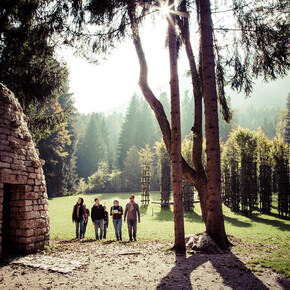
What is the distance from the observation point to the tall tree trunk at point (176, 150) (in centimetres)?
646

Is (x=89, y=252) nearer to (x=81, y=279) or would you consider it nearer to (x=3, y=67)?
(x=81, y=279)

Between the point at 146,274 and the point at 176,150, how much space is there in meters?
3.46

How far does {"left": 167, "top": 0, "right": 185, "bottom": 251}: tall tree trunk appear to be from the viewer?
6461mm

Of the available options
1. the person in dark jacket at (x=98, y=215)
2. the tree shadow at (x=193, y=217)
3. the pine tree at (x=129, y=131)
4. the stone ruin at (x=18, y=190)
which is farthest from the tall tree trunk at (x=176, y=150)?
the pine tree at (x=129, y=131)

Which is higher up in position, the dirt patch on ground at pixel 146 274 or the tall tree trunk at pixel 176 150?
the tall tree trunk at pixel 176 150

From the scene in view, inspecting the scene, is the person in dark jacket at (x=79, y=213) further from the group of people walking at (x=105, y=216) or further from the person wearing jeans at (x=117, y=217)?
the person wearing jeans at (x=117, y=217)

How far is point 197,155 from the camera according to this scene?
27.9 feet

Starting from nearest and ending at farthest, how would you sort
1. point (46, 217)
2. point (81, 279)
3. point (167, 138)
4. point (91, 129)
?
point (81, 279) < point (46, 217) < point (167, 138) < point (91, 129)

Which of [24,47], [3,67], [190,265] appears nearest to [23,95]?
[3,67]

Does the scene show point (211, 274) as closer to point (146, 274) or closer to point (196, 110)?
point (146, 274)

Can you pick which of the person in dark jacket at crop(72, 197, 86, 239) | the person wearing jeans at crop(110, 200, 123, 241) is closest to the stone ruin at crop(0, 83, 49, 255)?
the person in dark jacket at crop(72, 197, 86, 239)

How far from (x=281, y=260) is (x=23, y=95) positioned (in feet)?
37.1

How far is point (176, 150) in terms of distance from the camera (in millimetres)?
6746

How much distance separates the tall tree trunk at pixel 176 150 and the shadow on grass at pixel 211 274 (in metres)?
0.89
